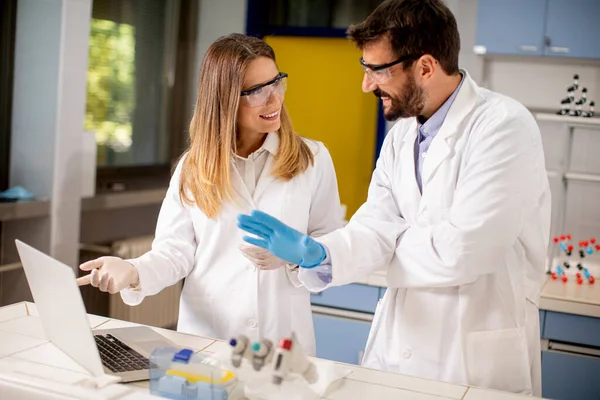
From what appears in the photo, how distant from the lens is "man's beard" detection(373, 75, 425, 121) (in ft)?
5.53

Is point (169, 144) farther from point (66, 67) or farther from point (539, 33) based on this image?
point (539, 33)

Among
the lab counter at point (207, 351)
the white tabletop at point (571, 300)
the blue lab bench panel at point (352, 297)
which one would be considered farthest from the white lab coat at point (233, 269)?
the white tabletop at point (571, 300)

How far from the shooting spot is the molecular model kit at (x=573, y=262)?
3.17 meters

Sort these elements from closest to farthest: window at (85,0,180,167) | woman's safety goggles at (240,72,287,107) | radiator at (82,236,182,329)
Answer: woman's safety goggles at (240,72,287,107)
radiator at (82,236,182,329)
window at (85,0,180,167)

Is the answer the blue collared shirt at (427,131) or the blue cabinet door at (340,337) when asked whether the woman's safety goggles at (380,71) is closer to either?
the blue collared shirt at (427,131)

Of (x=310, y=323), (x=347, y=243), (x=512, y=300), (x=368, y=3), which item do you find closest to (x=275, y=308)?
(x=310, y=323)

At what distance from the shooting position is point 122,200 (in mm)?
4023

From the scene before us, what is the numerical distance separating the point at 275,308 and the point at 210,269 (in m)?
0.21

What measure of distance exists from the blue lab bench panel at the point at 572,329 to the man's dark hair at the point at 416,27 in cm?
156

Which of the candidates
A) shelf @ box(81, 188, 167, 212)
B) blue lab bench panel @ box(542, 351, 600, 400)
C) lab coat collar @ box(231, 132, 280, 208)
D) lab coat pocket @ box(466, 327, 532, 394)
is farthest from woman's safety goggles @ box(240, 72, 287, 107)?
shelf @ box(81, 188, 167, 212)

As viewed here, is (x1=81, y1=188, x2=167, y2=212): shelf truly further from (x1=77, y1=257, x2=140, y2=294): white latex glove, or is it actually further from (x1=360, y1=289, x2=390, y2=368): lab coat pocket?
(x1=360, y1=289, x2=390, y2=368): lab coat pocket

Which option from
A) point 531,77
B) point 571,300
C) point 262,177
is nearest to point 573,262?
point 571,300

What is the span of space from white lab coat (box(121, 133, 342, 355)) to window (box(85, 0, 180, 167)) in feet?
7.59

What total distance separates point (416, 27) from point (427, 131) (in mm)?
277
